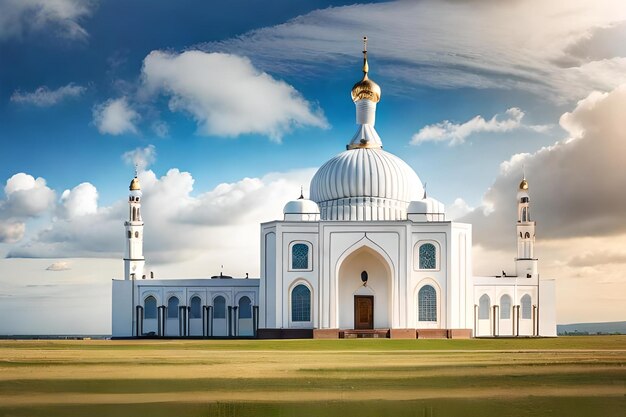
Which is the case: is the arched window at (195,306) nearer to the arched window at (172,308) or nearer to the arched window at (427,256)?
the arched window at (172,308)

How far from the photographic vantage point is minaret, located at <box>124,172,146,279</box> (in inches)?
2078

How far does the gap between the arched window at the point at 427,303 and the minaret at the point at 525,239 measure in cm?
1058

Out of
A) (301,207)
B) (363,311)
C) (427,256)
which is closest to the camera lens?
(427,256)

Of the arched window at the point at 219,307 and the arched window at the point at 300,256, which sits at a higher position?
the arched window at the point at 300,256

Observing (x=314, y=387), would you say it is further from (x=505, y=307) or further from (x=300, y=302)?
(x=505, y=307)

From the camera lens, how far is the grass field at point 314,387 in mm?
12828

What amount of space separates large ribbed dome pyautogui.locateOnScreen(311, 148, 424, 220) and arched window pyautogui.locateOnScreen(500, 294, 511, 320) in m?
8.50

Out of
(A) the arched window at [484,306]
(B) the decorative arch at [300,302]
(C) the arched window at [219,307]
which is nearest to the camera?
(B) the decorative arch at [300,302]

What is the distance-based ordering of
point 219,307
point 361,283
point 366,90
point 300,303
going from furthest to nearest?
point 366,90 → point 219,307 → point 361,283 → point 300,303

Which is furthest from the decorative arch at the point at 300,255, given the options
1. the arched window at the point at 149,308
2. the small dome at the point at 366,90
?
the small dome at the point at 366,90

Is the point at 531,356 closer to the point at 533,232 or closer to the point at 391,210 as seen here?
the point at 391,210

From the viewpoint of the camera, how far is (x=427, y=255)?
45500mm

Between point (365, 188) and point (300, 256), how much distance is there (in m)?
6.28

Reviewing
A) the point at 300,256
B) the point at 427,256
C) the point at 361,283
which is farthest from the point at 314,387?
the point at 361,283
